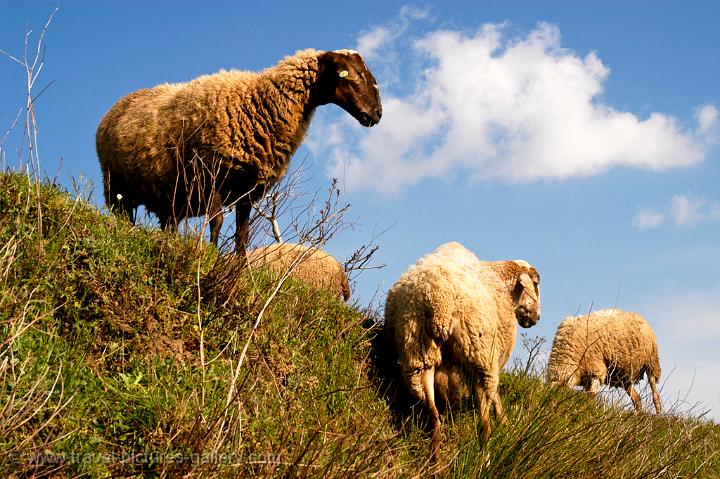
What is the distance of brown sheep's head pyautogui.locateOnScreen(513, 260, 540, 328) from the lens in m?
7.45

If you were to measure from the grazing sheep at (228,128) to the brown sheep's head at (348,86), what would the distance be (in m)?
0.01

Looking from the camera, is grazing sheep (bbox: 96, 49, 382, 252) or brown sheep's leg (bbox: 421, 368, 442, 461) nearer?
brown sheep's leg (bbox: 421, 368, 442, 461)

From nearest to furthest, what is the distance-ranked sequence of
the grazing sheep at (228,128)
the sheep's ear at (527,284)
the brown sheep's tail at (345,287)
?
the sheep's ear at (527,284) < the grazing sheep at (228,128) < the brown sheep's tail at (345,287)

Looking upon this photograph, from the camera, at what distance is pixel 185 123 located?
7922 millimetres

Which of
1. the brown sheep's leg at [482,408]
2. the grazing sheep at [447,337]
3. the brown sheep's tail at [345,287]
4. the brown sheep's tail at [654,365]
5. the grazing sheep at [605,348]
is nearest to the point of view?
the brown sheep's leg at [482,408]

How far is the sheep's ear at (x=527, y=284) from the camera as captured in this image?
7.39 metres

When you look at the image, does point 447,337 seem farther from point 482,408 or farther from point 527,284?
point 527,284

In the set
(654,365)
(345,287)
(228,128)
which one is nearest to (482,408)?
(228,128)

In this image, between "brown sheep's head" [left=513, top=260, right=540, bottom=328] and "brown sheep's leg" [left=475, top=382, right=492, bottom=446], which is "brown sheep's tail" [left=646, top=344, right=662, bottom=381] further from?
"brown sheep's leg" [left=475, top=382, right=492, bottom=446]

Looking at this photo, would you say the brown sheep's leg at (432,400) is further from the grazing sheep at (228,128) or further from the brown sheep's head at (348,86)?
the brown sheep's head at (348,86)

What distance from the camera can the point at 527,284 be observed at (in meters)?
7.43

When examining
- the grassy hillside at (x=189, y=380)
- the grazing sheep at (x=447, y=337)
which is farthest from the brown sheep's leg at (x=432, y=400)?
the grassy hillside at (x=189, y=380)

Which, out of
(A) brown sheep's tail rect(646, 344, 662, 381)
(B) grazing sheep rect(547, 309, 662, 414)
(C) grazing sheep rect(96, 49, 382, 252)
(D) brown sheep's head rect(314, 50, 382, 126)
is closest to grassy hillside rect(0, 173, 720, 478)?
(C) grazing sheep rect(96, 49, 382, 252)

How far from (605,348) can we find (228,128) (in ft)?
29.7
